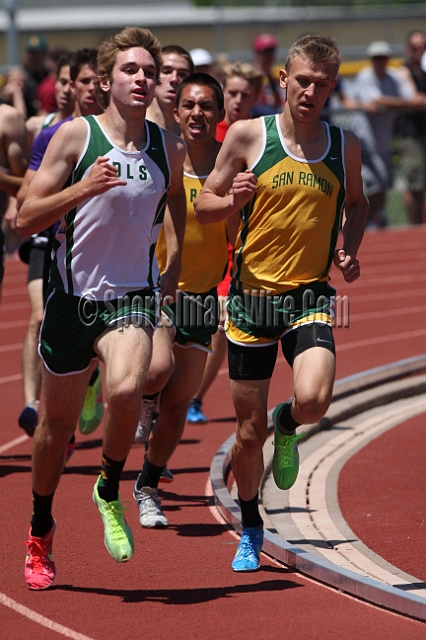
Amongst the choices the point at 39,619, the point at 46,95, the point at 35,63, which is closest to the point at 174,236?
the point at 39,619

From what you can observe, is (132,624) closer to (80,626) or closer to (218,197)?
(80,626)

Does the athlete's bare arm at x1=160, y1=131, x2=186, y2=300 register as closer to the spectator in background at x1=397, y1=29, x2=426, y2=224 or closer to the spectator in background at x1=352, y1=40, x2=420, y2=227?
the spectator in background at x1=352, y1=40, x2=420, y2=227

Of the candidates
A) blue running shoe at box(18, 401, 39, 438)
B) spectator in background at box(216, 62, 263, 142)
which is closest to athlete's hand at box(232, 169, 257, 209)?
blue running shoe at box(18, 401, 39, 438)

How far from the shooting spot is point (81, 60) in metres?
7.29

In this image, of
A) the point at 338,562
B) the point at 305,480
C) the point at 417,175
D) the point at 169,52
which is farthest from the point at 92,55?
the point at 417,175

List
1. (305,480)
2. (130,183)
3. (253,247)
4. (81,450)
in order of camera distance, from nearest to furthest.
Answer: (130,183) → (253,247) → (305,480) → (81,450)

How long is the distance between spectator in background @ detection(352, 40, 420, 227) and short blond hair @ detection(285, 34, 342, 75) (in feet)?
40.0

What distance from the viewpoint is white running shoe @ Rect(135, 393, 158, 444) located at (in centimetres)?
635

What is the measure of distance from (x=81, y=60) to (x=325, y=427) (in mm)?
3169

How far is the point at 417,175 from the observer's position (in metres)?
18.0

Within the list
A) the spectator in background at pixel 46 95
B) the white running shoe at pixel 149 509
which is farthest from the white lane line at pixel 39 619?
the spectator in background at pixel 46 95

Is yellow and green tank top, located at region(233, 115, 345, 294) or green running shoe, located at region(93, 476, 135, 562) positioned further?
yellow and green tank top, located at region(233, 115, 345, 294)

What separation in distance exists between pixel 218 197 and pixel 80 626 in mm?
1970

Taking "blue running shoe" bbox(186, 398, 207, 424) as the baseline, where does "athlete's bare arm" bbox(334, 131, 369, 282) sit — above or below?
above
